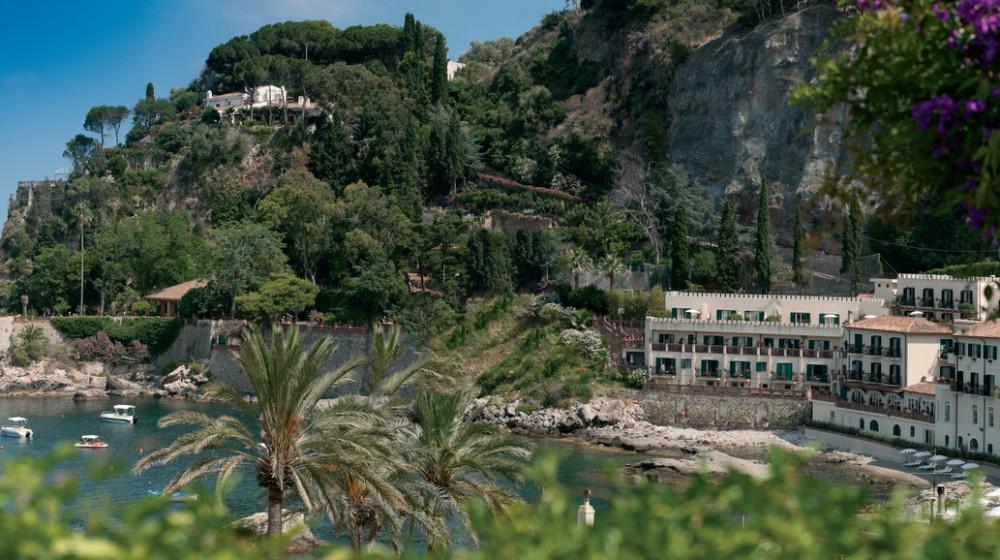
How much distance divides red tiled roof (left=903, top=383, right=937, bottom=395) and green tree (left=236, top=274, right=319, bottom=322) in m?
33.3

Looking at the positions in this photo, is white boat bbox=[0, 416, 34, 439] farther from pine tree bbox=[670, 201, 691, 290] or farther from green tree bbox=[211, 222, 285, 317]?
pine tree bbox=[670, 201, 691, 290]

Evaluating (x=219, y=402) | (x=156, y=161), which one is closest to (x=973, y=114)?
(x=219, y=402)

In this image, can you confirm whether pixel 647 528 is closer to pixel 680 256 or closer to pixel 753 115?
pixel 680 256

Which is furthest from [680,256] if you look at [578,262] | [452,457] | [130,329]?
[452,457]

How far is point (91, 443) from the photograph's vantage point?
5116 centimetres

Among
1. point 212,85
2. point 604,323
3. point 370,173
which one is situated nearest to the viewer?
point 604,323

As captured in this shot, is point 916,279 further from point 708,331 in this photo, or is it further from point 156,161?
point 156,161

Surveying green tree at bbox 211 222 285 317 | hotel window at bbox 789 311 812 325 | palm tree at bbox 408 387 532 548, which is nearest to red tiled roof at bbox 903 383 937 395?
hotel window at bbox 789 311 812 325

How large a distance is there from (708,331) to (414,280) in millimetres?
20668

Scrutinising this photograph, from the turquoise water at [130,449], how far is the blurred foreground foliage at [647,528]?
22.1m

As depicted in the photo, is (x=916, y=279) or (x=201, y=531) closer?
(x=201, y=531)

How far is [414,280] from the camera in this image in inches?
2835

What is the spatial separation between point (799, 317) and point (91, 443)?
3273 centimetres

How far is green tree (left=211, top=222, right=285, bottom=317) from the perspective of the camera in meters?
70.2
